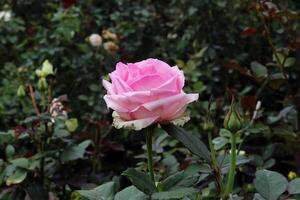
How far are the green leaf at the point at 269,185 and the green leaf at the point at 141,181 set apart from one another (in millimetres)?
158

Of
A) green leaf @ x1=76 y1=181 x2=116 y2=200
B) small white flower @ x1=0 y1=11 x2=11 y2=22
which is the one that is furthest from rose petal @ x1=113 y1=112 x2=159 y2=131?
small white flower @ x1=0 y1=11 x2=11 y2=22

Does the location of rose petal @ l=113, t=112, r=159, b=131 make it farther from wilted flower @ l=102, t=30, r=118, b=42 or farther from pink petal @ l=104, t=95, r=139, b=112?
wilted flower @ l=102, t=30, r=118, b=42

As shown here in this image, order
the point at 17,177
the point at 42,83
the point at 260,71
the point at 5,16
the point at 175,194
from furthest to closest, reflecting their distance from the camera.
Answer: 1. the point at 5,16
2. the point at 260,71
3. the point at 42,83
4. the point at 17,177
5. the point at 175,194

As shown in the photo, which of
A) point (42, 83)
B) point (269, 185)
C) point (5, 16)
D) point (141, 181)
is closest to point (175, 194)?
point (141, 181)

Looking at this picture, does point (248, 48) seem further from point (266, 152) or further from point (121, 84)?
point (121, 84)

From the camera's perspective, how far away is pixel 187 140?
0.71 meters

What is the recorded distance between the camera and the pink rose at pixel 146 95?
0.66 metres

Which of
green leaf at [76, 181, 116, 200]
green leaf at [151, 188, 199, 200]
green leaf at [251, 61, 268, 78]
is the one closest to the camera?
green leaf at [151, 188, 199, 200]

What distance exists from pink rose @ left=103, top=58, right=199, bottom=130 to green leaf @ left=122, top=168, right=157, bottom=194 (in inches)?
2.5

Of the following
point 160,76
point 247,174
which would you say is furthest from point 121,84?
point 247,174

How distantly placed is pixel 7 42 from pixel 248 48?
1238mm

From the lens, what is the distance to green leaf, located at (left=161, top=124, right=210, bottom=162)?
2.29ft

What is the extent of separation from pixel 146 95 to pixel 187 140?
0.10m

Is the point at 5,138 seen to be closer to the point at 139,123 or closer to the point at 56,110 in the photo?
the point at 56,110
